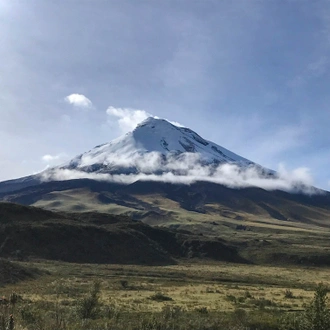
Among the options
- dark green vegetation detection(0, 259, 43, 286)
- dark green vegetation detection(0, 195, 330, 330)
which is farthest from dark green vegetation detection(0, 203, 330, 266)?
dark green vegetation detection(0, 259, 43, 286)

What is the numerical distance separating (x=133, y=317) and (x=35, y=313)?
292 inches

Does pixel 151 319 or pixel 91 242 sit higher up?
pixel 151 319

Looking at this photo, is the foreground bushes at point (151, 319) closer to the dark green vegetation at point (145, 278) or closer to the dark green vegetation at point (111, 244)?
the dark green vegetation at point (145, 278)

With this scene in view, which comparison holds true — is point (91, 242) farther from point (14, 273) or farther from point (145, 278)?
point (14, 273)

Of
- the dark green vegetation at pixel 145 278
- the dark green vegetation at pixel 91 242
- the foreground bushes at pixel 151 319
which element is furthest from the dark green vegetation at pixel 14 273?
the dark green vegetation at pixel 91 242

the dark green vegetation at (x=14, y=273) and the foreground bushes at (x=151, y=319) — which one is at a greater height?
the foreground bushes at (x=151, y=319)

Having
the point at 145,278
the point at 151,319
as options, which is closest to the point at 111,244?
the point at 145,278

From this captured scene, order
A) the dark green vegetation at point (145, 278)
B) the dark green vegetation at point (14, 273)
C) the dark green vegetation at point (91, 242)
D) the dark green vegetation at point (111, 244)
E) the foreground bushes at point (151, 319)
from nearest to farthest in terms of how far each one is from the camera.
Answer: the foreground bushes at point (151, 319) < the dark green vegetation at point (145, 278) < the dark green vegetation at point (14, 273) < the dark green vegetation at point (91, 242) < the dark green vegetation at point (111, 244)

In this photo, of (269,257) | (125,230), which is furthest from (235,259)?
(125,230)

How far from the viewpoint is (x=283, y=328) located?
68.2ft

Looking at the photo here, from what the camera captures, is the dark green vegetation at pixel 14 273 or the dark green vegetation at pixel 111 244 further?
the dark green vegetation at pixel 111 244

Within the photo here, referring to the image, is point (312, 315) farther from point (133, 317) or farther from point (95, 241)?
point (95, 241)

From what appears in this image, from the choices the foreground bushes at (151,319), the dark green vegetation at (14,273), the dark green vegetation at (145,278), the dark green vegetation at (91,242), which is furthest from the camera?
the dark green vegetation at (91,242)

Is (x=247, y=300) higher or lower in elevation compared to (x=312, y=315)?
lower
